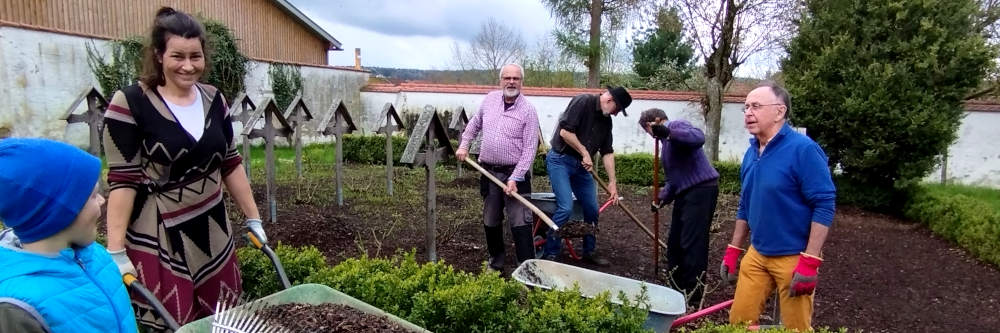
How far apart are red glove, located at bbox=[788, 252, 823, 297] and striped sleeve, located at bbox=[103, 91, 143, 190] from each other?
2.71m

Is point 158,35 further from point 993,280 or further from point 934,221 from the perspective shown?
point 934,221

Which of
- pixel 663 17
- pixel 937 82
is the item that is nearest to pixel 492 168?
pixel 937 82

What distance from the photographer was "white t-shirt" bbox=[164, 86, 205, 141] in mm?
2198

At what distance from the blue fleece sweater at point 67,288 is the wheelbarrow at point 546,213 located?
3751mm

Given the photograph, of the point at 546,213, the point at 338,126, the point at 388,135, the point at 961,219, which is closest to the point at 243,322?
the point at 546,213

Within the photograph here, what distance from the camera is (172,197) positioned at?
2.22 m

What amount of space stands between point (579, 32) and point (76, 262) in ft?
51.5

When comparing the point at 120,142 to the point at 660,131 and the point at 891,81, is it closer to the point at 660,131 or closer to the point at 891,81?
the point at 660,131

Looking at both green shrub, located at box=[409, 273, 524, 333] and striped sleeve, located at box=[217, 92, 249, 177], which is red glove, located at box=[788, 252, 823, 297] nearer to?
green shrub, located at box=[409, 273, 524, 333]

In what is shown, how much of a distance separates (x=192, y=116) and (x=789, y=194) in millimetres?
2554

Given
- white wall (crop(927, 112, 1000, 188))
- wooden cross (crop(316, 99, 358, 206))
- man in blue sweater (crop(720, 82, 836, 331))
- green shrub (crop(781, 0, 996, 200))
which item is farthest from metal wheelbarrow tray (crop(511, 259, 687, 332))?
white wall (crop(927, 112, 1000, 188))

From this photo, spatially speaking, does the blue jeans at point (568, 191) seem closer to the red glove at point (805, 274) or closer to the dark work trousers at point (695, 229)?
the dark work trousers at point (695, 229)

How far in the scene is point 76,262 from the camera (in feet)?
4.58

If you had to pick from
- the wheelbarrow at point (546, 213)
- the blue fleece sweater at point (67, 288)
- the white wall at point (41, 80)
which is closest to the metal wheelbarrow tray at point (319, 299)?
the blue fleece sweater at point (67, 288)
